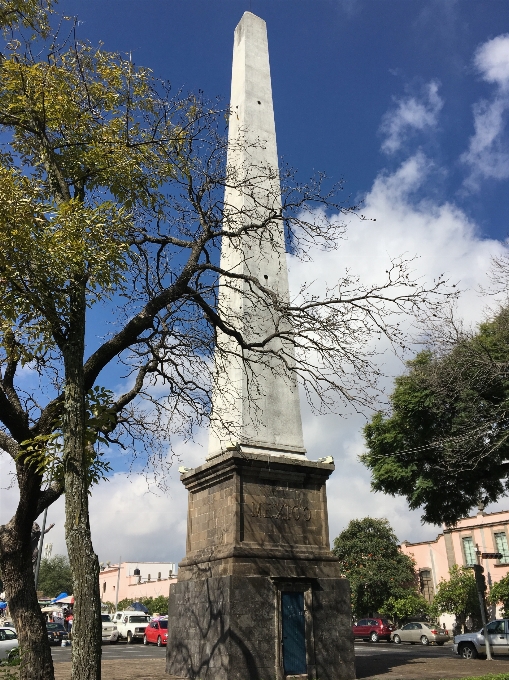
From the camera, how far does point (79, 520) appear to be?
255 inches

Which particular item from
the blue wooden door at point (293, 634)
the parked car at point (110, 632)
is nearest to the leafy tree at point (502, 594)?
the parked car at point (110, 632)

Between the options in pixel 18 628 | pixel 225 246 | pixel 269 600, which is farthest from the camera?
pixel 225 246

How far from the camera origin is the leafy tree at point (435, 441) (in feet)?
60.3

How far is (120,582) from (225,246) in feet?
190

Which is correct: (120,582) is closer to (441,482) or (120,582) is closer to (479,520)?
(479,520)

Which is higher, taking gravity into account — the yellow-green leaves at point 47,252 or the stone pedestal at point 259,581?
the yellow-green leaves at point 47,252

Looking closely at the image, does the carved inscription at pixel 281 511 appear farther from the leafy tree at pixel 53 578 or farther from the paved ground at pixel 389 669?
the leafy tree at pixel 53 578

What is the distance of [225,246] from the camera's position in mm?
14555

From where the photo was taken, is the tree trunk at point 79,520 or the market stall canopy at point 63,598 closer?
the tree trunk at point 79,520

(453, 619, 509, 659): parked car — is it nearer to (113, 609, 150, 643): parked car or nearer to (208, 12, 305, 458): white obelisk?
(208, 12, 305, 458): white obelisk

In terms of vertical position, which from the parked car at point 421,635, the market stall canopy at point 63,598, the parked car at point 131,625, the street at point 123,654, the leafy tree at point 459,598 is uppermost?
the market stall canopy at point 63,598

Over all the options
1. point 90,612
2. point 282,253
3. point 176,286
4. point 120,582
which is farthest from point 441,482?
point 120,582

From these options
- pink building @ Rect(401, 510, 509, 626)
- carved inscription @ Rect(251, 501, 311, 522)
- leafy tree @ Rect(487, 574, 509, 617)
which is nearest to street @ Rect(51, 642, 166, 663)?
carved inscription @ Rect(251, 501, 311, 522)

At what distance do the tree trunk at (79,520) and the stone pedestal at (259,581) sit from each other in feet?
18.1
